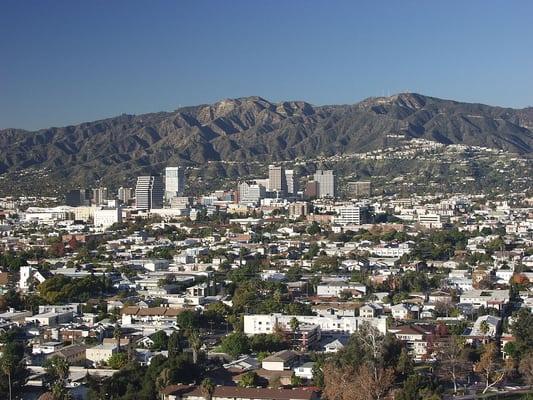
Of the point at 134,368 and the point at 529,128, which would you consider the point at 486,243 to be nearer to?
the point at 134,368

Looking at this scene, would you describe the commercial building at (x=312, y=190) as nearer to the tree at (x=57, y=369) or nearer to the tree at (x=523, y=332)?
the tree at (x=523, y=332)

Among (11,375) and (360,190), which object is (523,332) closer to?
(11,375)

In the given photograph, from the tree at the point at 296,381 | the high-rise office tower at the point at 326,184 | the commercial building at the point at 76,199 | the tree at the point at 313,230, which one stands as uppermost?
the high-rise office tower at the point at 326,184

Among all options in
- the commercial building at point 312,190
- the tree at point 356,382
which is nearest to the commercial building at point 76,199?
the commercial building at point 312,190

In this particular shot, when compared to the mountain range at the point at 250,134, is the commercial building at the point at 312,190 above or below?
below

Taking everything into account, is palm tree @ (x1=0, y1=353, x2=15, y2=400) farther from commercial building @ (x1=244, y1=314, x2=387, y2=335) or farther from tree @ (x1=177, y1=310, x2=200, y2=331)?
commercial building @ (x1=244, y1=314, x2=387, y2=335)

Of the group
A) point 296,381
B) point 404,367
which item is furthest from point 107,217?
point 404,367
